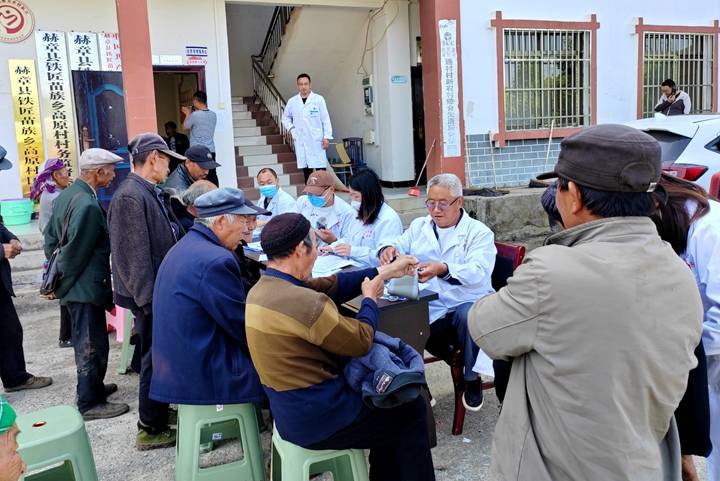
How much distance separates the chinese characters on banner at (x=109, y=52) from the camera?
Result: 813cm

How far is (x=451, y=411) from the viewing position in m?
3.55

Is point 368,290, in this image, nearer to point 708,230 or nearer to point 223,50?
point 708,230

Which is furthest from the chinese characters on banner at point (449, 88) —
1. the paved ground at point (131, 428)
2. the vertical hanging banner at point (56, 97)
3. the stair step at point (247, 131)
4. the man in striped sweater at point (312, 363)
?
the man in striped sweater at point (312, 363)

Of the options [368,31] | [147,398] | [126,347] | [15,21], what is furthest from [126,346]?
[368,31]

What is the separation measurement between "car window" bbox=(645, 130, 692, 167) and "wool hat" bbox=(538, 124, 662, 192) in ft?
15.0

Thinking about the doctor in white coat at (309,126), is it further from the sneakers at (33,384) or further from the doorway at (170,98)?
the sneakers at (33,384)

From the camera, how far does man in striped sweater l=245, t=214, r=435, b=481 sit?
2002mm

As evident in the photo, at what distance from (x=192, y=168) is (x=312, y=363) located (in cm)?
307

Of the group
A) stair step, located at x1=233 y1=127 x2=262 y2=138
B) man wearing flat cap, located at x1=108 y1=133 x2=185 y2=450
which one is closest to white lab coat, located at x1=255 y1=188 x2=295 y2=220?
man wearing flat cap, located at x1=108 y1=133 x2=185 y2=450

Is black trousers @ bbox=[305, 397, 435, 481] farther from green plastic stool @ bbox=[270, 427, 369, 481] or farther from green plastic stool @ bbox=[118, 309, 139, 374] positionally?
green plastic stool @ bbox=[118, 309, 139, 374]

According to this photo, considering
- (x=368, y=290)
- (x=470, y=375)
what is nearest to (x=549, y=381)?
(x=368, y=290)

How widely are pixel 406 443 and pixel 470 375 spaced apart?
3.53 ft

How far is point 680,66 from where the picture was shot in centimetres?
1062

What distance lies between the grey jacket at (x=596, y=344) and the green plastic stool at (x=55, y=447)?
5.99 feet
